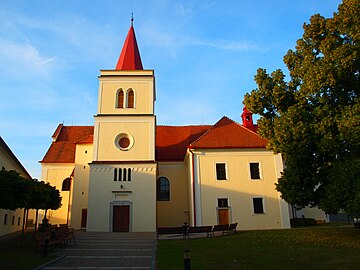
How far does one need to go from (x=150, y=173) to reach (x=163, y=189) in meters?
4.94

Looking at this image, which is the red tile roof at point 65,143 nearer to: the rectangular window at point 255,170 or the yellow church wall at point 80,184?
the yellow church wall at point 80,184

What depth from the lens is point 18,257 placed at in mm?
12430

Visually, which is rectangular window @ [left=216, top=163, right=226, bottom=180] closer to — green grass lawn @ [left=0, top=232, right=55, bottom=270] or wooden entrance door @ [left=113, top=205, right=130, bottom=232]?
wooden entrance door @ [left=113, top=205, right=130, bottom=232]

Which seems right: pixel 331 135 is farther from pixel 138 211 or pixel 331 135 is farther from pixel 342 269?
pixel 138 211

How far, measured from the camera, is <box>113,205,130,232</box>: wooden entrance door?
25.5m

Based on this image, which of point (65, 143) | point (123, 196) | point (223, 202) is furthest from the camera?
point (65, 143)

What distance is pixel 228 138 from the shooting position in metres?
27.2

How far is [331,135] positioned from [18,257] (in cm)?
1477

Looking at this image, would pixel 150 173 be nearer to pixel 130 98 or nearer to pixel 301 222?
pixel 130 98

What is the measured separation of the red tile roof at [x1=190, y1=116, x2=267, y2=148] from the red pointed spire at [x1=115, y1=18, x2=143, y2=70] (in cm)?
999

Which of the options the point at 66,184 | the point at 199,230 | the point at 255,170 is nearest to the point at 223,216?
the point at 255,170

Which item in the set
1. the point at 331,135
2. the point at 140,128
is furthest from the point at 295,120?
the point at 140,128

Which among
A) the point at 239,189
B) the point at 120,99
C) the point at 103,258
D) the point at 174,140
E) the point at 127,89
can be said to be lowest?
the point at 103,258

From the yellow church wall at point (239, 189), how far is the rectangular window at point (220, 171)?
28 centimetres
